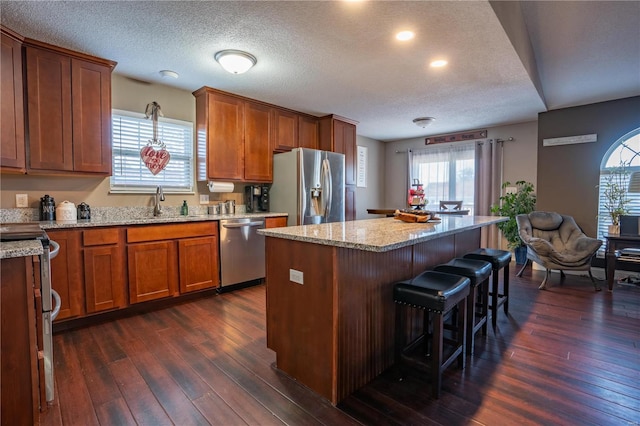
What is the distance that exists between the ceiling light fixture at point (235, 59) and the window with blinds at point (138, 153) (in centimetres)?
127

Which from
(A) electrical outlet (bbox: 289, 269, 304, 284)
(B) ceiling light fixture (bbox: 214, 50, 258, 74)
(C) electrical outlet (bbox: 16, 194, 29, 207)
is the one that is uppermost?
(B) ceiling light fixture (bbox: 214, 50, 258, 74)

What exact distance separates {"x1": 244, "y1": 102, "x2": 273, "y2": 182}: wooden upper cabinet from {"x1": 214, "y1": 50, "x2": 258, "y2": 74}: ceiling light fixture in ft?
4.07

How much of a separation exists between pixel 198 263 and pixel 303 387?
2.04 meters

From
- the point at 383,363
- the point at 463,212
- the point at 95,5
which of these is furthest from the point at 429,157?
the point at 95,5

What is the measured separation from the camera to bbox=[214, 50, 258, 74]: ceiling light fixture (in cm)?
273

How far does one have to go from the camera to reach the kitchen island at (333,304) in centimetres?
167

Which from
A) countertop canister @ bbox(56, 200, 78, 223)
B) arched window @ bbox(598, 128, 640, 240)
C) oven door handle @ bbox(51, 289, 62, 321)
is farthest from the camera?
Result: arched window @ bbox(598, 128, 640, 240)

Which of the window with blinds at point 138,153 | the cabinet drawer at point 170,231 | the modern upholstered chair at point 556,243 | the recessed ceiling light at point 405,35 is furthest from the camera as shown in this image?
the modern upholstered chair at point 556,243

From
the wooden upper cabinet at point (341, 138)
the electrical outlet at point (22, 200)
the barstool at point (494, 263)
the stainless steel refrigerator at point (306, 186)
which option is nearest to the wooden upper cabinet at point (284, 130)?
the stainless steel refrigerator at point (306, 186)

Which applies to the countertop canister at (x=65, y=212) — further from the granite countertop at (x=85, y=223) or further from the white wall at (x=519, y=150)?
the white wall at (x=519, y=150)

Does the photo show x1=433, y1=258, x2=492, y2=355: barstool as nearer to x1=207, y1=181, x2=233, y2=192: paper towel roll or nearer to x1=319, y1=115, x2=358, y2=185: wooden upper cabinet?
x1=207, y1=181, x2=233, y2=192: paper towel roll

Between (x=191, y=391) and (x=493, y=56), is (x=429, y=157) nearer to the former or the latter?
(x=493, y=56)

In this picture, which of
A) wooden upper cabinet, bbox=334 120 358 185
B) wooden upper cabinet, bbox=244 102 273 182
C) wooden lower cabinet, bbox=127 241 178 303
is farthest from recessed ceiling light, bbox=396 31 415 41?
wooden lower cabinet, bbox=127 241 178 303

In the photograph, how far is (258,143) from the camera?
426 centimetres
